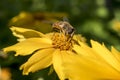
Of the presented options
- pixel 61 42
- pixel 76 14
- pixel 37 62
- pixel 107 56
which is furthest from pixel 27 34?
pixel 76 14

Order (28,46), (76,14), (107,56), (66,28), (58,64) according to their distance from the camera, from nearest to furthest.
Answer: (107,56)
(58,64)
(28,46)
(66,28)
(76,14)

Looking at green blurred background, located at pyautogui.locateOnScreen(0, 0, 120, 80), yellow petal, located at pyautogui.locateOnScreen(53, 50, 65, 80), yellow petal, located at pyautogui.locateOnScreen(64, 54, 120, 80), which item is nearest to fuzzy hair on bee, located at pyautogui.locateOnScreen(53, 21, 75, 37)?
yellow petal, located at pyautogui.locateOnScreen(53, 50, 65, 80)

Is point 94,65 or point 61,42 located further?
point 61,42

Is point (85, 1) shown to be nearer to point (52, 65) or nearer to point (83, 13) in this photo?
point (83, 13)

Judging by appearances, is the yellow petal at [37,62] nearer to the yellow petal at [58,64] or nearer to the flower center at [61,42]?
the yellow petal at [58,64]

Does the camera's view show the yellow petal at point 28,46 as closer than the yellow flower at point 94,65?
No

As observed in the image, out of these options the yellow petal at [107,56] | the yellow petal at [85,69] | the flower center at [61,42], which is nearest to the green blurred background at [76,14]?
the flower center at [61,42]

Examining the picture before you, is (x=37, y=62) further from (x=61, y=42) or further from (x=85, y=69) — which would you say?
(x=85, y=69)

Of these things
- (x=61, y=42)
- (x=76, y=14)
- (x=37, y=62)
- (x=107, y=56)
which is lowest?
(x=107, y=56)
